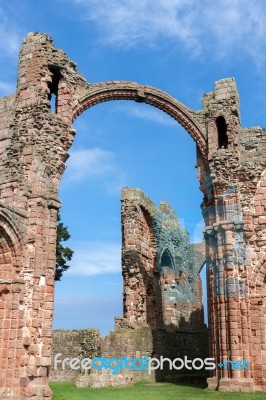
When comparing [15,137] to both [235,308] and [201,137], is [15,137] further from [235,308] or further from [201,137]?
[235,308]

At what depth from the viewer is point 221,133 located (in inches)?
541

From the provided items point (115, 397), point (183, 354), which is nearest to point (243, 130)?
point (115, 397)

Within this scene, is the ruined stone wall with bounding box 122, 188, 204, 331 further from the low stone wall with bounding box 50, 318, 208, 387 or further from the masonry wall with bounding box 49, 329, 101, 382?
the masonry wall with bounding box 49, 329, 101, 382

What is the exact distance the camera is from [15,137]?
12.0 meters

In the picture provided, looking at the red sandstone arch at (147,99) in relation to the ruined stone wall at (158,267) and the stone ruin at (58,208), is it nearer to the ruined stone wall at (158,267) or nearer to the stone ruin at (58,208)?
the stone ruin at (58,208)

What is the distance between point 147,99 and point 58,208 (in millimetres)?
4858

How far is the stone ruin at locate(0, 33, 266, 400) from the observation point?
10328 millimetres

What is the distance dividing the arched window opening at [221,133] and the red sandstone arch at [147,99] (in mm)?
429

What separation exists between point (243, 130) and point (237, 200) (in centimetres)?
207

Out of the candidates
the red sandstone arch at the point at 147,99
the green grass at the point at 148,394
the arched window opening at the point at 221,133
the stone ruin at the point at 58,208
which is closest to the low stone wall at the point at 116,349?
the green grass at the point at 148,394

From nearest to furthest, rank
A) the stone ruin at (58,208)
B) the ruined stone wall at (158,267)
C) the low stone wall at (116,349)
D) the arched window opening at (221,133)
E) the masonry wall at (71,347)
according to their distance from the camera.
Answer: the stone ruin at (58,208) → the arched window opening at (221,133) → the low stone wall at (116,349) → the masonry wall at (71,347) → the ruined stone wall at (158,267)

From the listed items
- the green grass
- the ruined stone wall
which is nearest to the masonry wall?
the ruined stone wall

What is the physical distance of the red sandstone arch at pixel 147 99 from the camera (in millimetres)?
13633

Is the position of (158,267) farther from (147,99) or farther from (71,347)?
(147,99)
